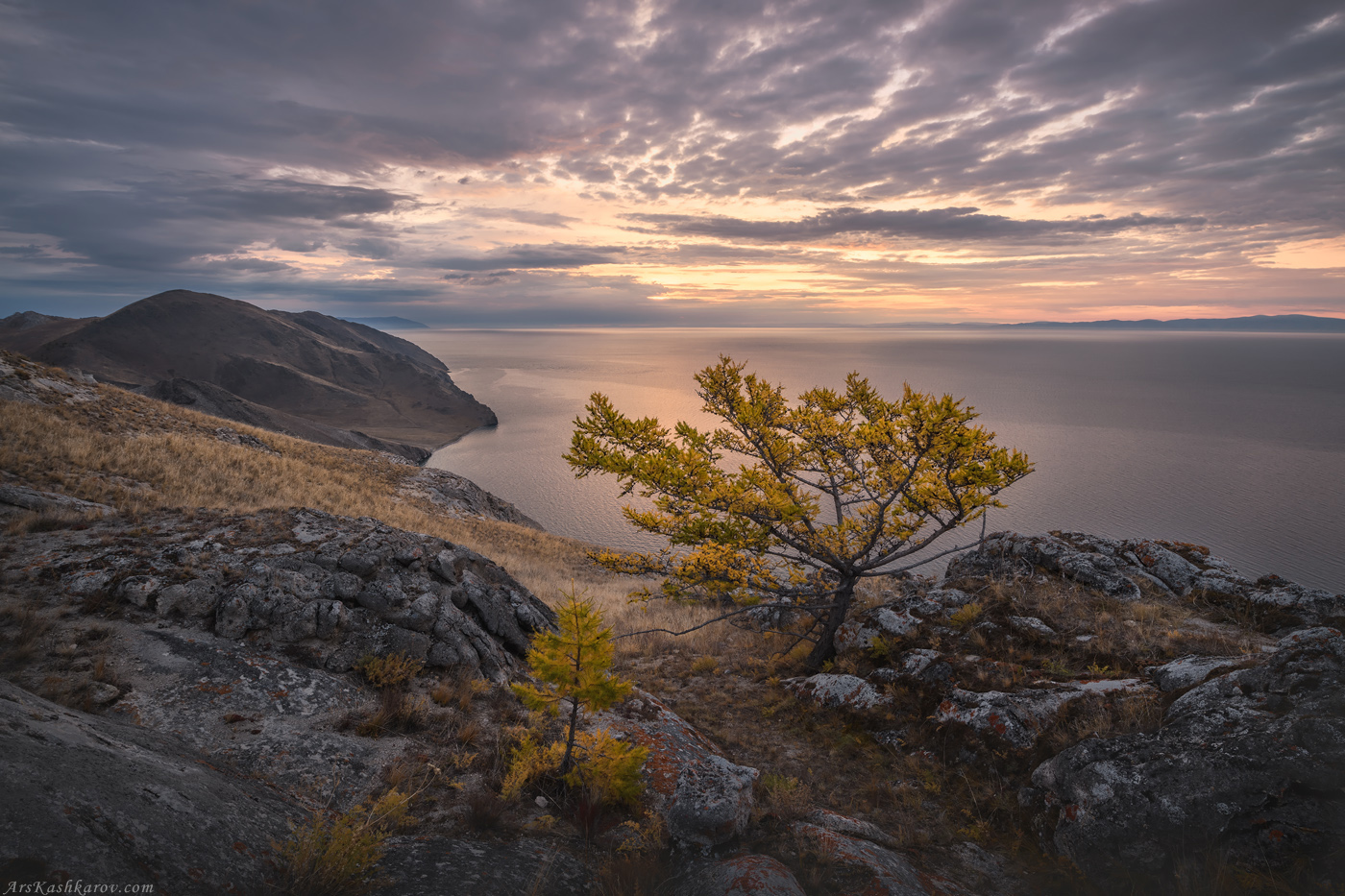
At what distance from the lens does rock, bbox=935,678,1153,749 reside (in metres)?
7.61

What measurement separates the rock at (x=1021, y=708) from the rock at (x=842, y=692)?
1296mm

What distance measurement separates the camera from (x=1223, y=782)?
527cm

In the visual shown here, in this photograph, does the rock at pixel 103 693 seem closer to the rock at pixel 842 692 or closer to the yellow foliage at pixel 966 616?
the rock at pixel 842 692

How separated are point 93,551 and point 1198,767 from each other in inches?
632

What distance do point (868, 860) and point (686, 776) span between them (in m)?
1.95

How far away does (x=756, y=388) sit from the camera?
11328mm

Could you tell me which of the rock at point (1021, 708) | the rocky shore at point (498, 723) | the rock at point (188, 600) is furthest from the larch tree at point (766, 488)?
the rock at point (188, 600)

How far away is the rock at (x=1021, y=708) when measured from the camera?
7.61 metres

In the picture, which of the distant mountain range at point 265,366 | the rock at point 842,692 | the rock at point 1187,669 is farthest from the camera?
the distant mountain range at point 265,366

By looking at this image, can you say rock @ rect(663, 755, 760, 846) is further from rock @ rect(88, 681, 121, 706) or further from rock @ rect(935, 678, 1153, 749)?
rock @ rect(88, 681, 121, 706)

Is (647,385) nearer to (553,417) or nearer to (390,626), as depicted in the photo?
(553,417)

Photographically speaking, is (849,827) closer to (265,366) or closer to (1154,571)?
(1154,571)

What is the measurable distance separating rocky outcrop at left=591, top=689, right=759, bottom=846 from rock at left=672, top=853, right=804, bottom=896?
43cm

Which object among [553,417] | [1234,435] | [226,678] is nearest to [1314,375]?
[1234,435]
